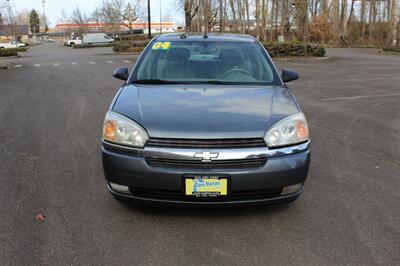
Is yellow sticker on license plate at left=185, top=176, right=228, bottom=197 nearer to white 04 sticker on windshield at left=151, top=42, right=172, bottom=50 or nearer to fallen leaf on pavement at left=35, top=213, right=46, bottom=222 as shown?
fallen leaf on pavement at left=35, top=213, right=46, bottom=222

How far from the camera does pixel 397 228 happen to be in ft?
10.9

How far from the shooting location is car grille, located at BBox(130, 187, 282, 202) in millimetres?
3100

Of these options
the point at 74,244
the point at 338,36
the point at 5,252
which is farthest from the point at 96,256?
the point at 338,36

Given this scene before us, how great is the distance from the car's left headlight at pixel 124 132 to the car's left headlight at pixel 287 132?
3.11 ft

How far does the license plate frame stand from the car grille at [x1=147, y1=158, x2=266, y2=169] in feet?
0.24

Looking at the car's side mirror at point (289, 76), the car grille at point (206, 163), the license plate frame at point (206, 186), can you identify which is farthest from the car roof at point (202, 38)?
the license plate frame at point (206, 186)

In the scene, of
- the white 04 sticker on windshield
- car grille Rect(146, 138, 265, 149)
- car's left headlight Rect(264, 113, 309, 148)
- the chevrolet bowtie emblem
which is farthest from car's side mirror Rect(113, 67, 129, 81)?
car's left headlight Rect(264, 113, 309, 148)

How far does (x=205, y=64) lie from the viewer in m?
4.41

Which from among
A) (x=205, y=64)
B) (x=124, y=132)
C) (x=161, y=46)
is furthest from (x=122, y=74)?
(x=124, y=132)

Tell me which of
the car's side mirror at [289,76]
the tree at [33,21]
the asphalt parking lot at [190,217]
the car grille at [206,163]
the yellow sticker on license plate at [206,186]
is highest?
the tree at [33,21]

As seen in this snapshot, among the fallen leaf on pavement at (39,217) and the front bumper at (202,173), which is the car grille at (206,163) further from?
the fallen leaf on pavement at (39,217)

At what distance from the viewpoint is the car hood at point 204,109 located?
310 cm

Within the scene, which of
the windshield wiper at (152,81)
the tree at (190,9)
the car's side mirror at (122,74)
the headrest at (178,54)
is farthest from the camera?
the tree at (190,9)

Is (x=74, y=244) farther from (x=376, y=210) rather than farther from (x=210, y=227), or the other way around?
(x=376, y=210)
